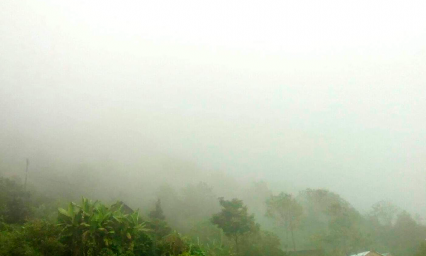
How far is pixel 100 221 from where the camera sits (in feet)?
89.2

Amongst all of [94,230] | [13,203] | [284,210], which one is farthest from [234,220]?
[13,203]

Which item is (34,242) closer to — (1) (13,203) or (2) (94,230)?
(2) (94,230)

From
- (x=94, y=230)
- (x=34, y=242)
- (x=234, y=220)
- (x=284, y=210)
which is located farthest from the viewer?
(x=284, y=210)

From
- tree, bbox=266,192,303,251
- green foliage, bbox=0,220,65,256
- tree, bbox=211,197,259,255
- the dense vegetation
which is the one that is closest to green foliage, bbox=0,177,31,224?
the dense vegetation

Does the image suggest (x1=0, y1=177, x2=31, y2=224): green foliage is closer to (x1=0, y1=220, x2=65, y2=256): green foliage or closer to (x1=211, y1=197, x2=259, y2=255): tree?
(x1=211, y1=197, x2=259, y2=255): tree

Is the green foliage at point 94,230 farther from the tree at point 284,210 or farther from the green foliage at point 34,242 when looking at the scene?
the tree at point 284,210

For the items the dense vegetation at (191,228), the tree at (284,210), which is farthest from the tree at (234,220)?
the tree at (284,210)

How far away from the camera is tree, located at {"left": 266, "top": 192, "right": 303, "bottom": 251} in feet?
218

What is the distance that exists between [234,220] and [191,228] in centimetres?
2465

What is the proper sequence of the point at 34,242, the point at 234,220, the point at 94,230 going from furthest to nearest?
1. the point at 234,220
2. the point at 94,230
3. the point at 34,242

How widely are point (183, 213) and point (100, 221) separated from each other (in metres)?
65.7

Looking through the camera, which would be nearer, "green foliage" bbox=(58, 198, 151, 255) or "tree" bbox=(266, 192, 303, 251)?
"green foliage" bbox=(58, 198, 151, 255)

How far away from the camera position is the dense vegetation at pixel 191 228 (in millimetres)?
26219

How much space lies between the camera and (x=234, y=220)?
156ft
